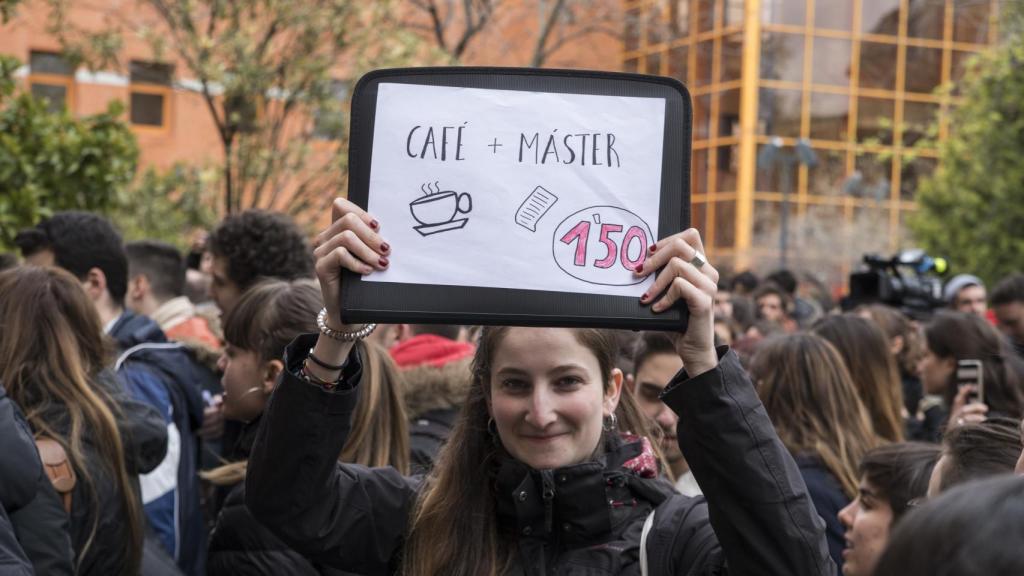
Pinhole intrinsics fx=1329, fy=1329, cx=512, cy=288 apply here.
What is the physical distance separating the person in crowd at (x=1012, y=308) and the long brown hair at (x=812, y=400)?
400 cm

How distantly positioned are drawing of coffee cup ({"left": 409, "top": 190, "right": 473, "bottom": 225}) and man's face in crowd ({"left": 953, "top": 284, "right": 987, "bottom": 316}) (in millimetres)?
7554

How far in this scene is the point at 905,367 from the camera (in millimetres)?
8109

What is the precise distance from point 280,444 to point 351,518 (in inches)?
10.9

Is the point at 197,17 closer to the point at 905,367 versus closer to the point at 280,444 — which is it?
the point at 905,367

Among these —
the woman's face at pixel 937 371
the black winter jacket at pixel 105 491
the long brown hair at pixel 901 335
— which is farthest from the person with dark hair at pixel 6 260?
the long brown hair at pixel 901 335

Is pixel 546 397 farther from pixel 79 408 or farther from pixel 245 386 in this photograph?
pixel 79 408

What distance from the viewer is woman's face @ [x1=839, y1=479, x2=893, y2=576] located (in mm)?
3447

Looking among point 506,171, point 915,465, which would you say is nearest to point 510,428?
point 506,171

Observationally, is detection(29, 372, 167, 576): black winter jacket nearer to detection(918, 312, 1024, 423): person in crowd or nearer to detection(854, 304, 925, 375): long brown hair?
detection(918, 312, 1024, 423): person in crowd

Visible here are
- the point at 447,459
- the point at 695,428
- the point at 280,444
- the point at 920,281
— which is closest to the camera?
the point at 695,428

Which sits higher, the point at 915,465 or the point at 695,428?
the point at 695,428

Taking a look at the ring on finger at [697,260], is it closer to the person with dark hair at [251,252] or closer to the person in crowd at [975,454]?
the person in crowd at [975,454]

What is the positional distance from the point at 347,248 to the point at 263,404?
160cm

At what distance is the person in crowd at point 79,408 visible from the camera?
3766mm
